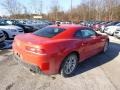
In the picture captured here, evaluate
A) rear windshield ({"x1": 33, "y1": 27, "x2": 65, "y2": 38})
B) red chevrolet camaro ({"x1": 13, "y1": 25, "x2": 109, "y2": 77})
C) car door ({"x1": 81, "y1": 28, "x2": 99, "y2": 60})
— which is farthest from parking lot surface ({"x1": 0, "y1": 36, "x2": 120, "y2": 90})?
rear windshield ({"x1": 33, "y1": 27, "x2": 65, "y2": 38})

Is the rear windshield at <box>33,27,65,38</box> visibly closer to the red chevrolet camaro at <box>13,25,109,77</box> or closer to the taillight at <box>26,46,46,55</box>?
the red chevrolet camaro at <box>13,25,109,77</box>

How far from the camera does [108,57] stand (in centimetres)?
807

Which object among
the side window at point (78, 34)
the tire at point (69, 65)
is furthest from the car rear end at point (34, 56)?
the side window at point (78, 34)

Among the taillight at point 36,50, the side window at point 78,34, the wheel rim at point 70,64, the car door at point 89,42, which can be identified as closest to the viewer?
the taillight at point 36,50

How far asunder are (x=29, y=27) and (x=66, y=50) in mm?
13390

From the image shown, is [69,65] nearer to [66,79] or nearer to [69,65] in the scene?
[69,65]

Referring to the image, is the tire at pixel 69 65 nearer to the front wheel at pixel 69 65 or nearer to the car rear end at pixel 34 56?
the front wheel at pixel 69 65

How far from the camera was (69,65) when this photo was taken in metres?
5.77

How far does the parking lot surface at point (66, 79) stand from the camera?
4.91m

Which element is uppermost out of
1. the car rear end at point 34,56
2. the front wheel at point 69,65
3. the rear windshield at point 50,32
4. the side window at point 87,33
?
the rear windshield at point 50,32

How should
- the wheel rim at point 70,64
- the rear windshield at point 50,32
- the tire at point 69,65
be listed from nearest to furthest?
the tire at point 69,65 → the wheel rim at point 70,64 → the rear windshield at point 50,32

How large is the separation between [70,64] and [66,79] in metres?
0.55

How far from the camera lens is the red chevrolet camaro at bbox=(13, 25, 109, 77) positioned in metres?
4.93

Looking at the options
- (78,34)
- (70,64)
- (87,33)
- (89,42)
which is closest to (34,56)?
(70,64)
